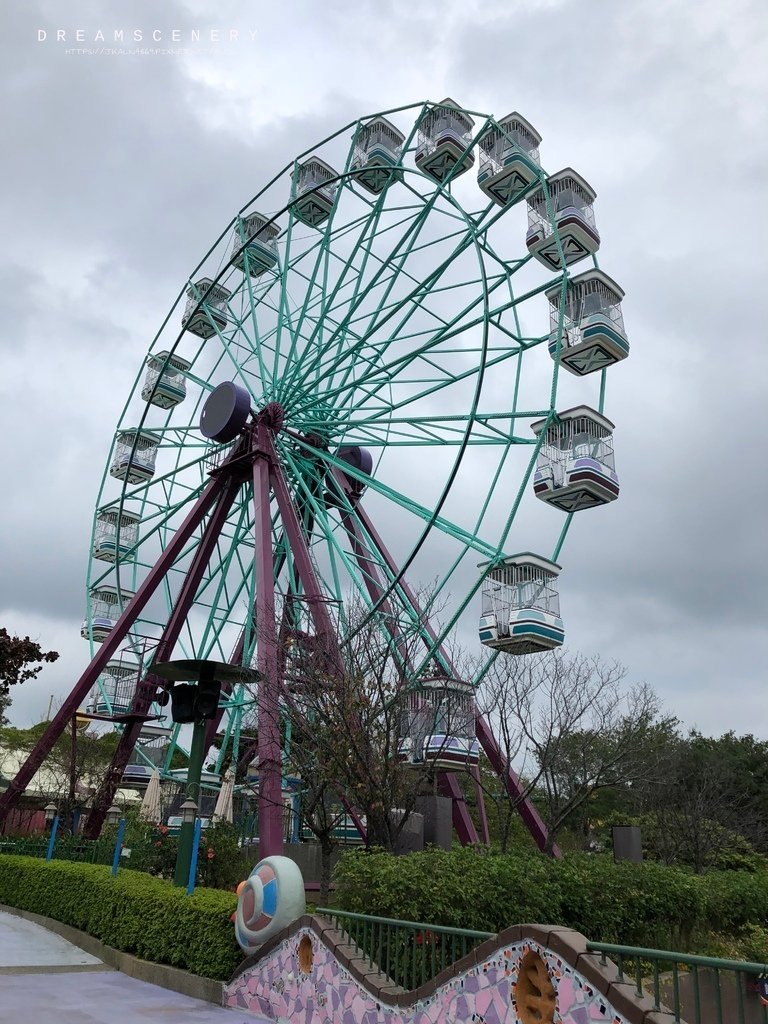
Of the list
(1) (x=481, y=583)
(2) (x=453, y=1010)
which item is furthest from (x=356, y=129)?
(2) (x=453, y=1010)

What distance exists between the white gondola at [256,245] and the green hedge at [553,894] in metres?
17.1

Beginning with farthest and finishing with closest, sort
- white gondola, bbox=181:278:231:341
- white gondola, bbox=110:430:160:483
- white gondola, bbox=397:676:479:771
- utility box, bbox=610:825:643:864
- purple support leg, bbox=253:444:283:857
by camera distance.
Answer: white gondola, bbox=110:430:160:483, white gondola, bbox=181:278:231:341, utility box, bbox=610:825:643:864, white gondola, bbox=397:676:479:771, purple support leg, bbox=253:444:283:857

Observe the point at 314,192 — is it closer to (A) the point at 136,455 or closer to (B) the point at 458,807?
(A) the point at 136,455

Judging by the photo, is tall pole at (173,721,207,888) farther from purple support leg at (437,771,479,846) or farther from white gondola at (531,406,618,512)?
white gondola at (531,406,618,512)

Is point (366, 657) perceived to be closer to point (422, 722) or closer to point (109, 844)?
point (422, 722)

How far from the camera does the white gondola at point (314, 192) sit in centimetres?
2255

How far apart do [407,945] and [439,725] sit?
737cm

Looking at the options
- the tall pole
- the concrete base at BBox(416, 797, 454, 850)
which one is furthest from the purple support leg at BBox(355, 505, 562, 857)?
the tall pole

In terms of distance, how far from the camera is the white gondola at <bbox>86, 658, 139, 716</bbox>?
20.5m

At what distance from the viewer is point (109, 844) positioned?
50.1 feet

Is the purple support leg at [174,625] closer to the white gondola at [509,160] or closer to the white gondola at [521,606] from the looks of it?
the white gondola at [521,606]

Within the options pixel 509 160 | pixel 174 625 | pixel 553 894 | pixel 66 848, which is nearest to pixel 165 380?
pixel 174 625

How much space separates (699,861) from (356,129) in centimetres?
2132

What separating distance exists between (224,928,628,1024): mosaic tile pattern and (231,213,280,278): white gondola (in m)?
19.0
